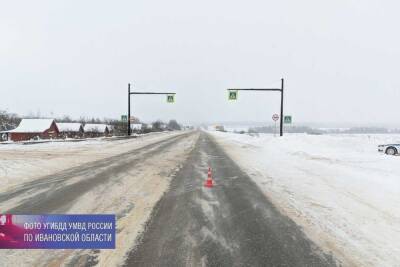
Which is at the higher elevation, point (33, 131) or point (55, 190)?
point (55, 190)

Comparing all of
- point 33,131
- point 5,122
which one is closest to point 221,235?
point 33,131

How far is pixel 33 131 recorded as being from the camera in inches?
2207

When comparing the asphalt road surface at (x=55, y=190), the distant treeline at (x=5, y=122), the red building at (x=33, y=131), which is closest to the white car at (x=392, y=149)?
the asphalt road surface at (x=55, y=190)

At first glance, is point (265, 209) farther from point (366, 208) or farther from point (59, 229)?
point (59, 229)

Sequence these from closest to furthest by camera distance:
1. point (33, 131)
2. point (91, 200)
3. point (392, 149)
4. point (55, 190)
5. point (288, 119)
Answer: point (91, 200) → point (55, 190) → point (392, 149) → point (288, 119) → point (33, 131)

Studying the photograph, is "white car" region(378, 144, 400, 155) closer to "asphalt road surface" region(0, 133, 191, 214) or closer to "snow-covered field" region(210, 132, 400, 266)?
"snow-covered field" region(210, 132, 400, 266)

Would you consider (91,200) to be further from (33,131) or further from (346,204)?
(33,131)

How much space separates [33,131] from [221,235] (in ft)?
195

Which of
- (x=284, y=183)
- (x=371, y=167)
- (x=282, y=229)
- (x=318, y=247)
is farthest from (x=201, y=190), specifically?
(x=371, y=167)

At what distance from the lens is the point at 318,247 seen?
15.0 ft

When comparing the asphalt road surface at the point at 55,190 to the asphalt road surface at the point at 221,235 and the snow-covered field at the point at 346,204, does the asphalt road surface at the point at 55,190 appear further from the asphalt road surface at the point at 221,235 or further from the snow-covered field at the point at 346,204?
the snow-covered field at the point at 346,204

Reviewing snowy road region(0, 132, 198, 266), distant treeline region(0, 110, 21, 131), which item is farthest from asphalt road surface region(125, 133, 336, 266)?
distant treeline region(0, 110, 21, 131)

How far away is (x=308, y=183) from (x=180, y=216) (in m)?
5.49

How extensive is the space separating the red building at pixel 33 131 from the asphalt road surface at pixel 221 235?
54115mm
